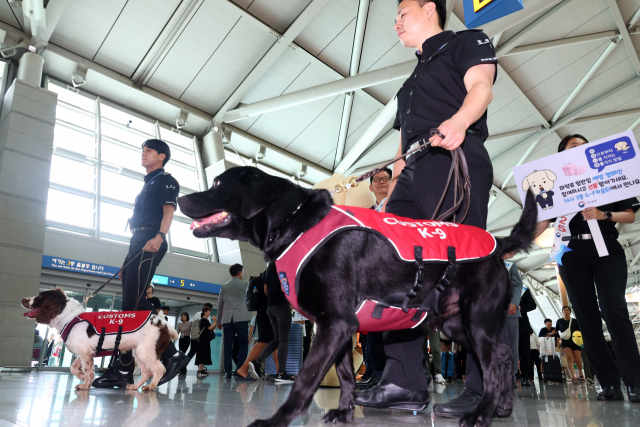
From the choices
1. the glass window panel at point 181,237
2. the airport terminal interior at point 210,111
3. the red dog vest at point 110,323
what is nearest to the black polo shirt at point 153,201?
the red dog vest at point 110,323

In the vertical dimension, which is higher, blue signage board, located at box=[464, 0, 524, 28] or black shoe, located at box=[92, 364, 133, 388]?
blue signage board, located at box=[464, 0, 524, 28]

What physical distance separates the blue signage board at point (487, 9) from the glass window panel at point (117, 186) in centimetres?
1019

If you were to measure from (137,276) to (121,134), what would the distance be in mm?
11428

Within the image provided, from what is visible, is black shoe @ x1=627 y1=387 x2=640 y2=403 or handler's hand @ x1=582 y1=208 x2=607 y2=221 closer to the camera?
black shoe @ x1=627 y1=387 x2=640 y2=403

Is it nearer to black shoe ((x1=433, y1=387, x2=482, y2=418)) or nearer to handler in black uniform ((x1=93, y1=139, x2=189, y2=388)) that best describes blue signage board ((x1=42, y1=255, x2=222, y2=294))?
handler in black uniform ((x1=93, y1=139, x2=189, y2=388))

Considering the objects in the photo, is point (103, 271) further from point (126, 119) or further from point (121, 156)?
point (126, 119)

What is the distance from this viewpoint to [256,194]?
5.38 feet

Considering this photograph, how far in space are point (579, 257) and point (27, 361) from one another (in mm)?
9798

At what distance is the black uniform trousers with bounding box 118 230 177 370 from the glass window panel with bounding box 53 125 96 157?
394 inches

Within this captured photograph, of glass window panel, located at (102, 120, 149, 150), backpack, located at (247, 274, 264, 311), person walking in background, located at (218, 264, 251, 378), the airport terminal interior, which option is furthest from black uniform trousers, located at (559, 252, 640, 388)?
glass window panel, located at (102, 120, 149, 150)

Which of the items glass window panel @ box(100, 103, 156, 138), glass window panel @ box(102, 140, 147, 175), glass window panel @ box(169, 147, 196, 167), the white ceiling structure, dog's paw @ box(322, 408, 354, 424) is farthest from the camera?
glass window panel @ box(169, 147, 196, 167)

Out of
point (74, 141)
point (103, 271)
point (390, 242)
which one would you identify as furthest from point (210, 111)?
point (390, 242)

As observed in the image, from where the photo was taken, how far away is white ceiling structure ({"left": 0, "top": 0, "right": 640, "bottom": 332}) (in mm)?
11227

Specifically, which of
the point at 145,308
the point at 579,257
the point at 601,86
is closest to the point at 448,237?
the point at 579,257
